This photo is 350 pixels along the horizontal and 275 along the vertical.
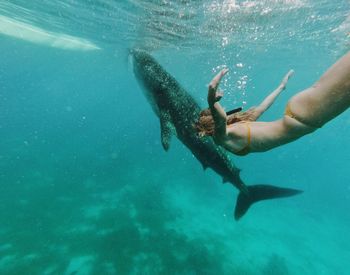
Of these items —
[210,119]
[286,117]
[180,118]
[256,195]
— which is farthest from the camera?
[256,195]

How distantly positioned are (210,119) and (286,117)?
0.59 m

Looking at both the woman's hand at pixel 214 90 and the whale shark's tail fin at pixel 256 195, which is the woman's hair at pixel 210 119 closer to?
the woman's hand at pixel 214 90

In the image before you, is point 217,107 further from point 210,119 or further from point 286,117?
point 286,117

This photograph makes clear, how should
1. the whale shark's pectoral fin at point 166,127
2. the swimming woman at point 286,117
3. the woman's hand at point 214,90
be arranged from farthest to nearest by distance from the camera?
the whale shark's pectoral fin at point 166,127 → the woman's hand at point 214,90 → the swimming woman at point 286,117

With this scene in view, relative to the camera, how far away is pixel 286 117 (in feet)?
6.59

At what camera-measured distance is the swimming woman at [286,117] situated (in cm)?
171

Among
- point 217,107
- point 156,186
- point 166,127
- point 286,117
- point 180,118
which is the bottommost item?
point 156,186

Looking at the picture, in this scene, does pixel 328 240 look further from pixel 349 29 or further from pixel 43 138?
pixel 43 138

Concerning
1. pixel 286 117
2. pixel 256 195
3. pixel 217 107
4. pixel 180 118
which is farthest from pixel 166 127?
pixel 286 117

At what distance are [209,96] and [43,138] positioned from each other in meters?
35.1

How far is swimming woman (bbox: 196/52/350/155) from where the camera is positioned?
1.71 meters

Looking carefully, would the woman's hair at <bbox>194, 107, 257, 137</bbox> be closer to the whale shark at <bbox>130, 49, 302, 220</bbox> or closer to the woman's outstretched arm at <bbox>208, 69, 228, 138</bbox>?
the woman's outstretched arm at <bbox>208, 69, 228, 138</bbox>

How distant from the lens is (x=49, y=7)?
21.2 metres

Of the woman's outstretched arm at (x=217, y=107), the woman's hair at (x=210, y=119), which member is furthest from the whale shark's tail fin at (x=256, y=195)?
the woman's outstretched arm at (x=217, y=107)
